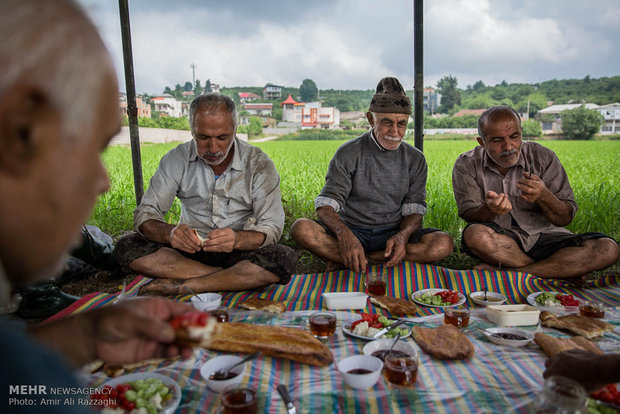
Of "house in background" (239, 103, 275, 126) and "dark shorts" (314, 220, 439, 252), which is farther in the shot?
"house in background" (239, 103, 275, 126)

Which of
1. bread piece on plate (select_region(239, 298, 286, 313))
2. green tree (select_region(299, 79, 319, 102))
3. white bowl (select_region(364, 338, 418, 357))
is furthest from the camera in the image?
green tree (select_region(299, 79, 319, 102))

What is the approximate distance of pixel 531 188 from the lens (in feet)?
12.5

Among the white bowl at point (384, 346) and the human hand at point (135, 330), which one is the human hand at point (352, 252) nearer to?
the white bowl at point (384, 346)

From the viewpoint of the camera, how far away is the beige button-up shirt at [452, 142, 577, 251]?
165 inches

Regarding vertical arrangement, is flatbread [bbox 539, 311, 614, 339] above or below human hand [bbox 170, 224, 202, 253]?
below

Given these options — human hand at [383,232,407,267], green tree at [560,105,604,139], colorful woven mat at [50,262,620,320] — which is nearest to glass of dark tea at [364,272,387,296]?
colorful woven mat at [50,262,620,320]

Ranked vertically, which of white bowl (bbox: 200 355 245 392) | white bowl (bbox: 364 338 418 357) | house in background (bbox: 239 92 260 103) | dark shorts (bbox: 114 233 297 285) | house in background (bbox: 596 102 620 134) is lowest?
white bowl (bbox: 364 338 418 357)

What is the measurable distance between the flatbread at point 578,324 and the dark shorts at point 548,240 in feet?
4.58

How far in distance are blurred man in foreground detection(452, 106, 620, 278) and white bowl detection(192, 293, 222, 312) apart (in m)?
2.50

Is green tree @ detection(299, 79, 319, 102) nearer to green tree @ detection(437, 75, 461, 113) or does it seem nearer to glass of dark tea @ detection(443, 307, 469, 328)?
green tree @ detection(437, 75, 461, 113)

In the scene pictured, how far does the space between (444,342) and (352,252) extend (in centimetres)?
163

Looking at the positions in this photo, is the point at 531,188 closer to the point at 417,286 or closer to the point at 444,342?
the point at 417,286

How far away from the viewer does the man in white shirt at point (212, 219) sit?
3.70 m

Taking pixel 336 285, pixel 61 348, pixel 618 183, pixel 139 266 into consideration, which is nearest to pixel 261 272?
pixel 336 285
